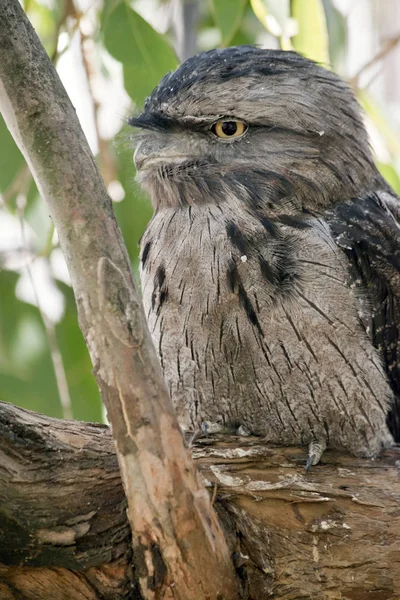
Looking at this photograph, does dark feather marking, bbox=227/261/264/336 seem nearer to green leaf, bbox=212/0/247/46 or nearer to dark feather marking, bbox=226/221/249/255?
dark feather marking, bbox=226/221/249/255

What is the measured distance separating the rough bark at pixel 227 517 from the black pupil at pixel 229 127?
0.96 m

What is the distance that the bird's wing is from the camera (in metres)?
2.61

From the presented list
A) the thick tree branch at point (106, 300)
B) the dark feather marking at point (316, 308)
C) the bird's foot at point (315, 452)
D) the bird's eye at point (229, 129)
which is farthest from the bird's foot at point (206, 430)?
the bird's eye at point (229, 129)

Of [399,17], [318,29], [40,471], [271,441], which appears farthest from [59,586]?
[399,17]

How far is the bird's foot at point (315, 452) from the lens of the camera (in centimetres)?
249

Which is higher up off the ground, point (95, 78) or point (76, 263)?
point (95, 78)

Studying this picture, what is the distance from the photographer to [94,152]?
3492mm

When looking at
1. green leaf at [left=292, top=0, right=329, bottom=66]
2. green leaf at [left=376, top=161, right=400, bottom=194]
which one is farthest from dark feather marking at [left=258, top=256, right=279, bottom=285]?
green leaf at [left=376, top=161, right=400, bottom=194]

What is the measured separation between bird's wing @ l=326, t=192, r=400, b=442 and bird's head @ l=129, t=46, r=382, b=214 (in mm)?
104

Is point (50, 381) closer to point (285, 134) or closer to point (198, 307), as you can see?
point (198, 307)

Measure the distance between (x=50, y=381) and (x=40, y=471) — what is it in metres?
1.32

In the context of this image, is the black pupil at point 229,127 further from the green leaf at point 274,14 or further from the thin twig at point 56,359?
the thin twig at point 56,359

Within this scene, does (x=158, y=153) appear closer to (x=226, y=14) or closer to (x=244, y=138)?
(x=244, y=138)

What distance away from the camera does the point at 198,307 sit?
2.58m
